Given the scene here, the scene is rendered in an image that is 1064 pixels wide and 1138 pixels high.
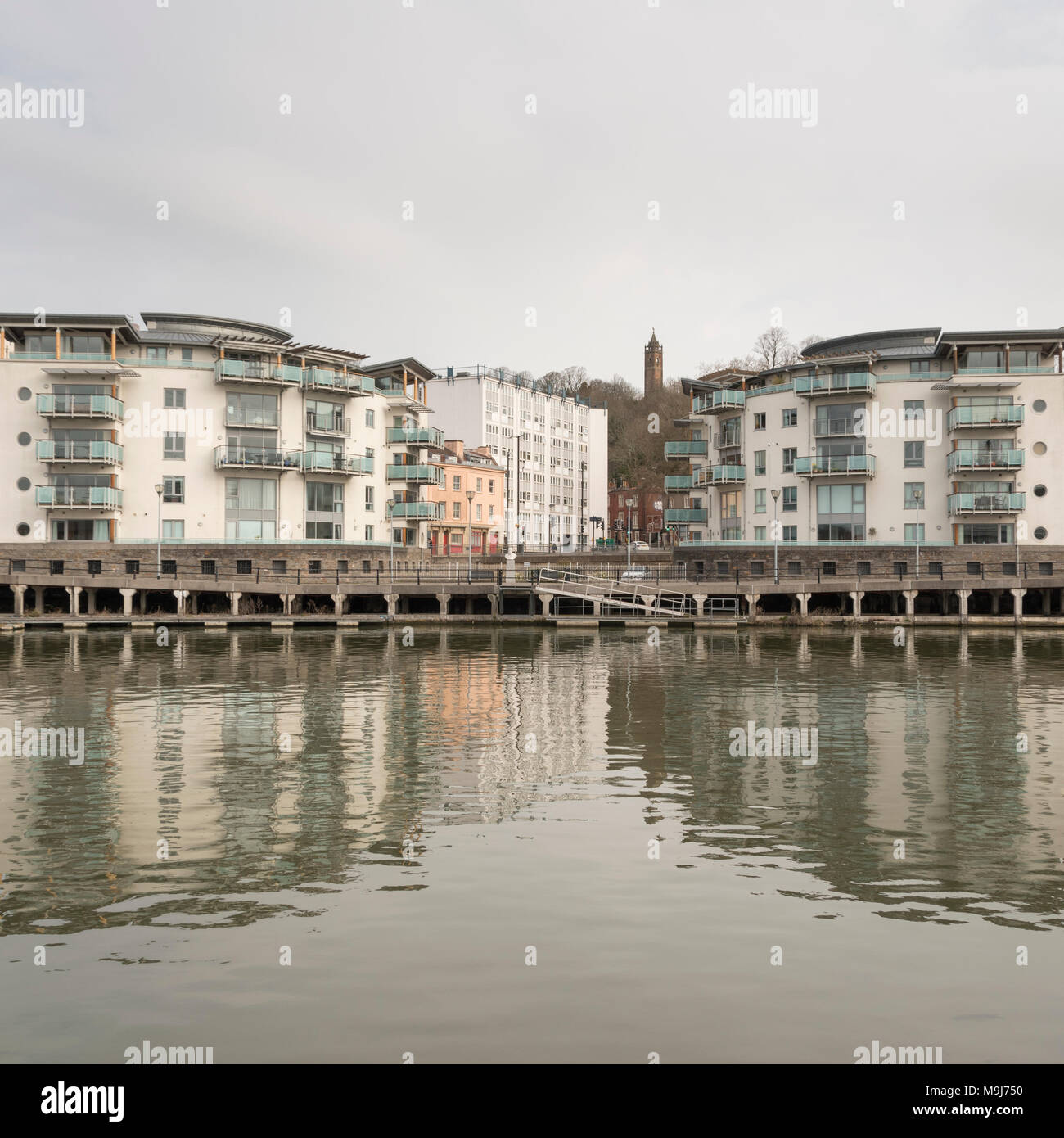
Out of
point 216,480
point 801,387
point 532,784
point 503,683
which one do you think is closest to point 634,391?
point 801,387

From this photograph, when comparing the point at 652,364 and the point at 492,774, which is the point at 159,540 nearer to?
the point at 492,774

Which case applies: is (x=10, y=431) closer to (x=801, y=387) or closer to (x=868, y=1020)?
(x=801, y=387)

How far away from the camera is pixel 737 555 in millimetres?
75812

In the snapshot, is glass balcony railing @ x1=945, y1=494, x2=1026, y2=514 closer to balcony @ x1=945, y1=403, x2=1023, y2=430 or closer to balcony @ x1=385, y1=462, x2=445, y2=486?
balcony @ x1=945, y1=403, x2=1023, y2=430

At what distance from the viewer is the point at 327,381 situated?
73500 millimetres

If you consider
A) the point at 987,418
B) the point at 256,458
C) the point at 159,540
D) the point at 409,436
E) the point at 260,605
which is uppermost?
the point at 409,436

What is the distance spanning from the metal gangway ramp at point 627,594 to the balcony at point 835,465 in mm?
15959

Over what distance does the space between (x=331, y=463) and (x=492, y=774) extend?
5628cm

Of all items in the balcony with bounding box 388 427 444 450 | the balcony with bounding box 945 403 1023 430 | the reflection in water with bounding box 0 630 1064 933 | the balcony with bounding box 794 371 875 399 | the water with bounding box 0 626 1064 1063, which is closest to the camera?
the water with bounding box 0 626 1064 1063

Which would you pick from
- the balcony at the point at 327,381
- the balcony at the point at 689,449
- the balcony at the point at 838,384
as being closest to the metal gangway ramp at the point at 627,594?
the balcony at the point at 838,384

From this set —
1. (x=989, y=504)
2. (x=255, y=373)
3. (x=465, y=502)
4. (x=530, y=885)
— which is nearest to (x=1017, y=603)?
(x=989, y=504)

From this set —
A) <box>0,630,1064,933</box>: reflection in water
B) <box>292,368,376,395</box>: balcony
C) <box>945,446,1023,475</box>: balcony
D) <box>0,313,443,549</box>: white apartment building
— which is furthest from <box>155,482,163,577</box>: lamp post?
<box>945,446,1023,475</box>: balcony

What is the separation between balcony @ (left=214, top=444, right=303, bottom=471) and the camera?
70375 millimetres

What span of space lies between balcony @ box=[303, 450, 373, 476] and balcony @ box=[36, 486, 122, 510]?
1278 cm
